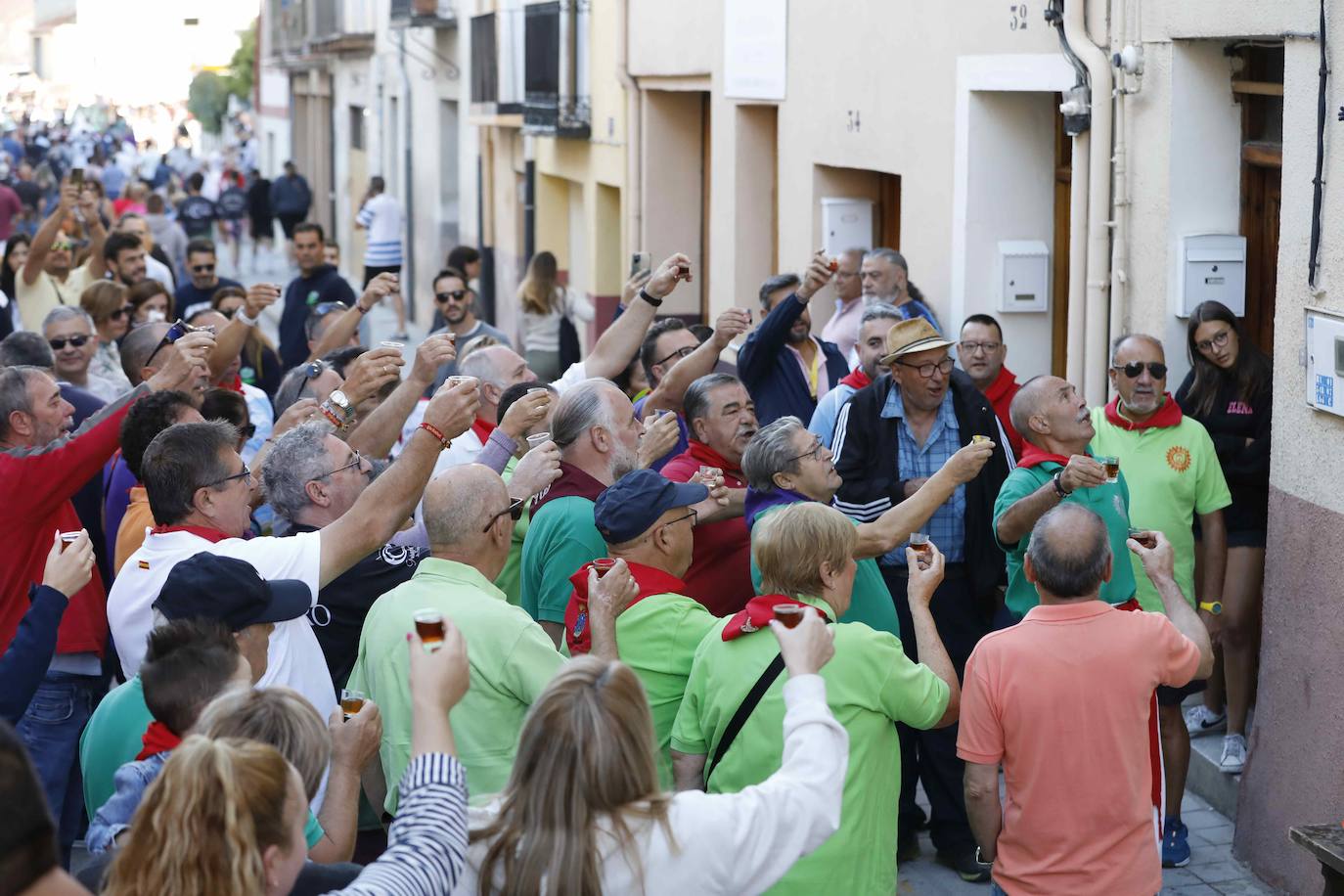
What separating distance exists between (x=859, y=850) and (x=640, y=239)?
419 inches

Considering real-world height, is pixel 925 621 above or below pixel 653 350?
below

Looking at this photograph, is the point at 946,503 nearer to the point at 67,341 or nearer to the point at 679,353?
the point at 679,353

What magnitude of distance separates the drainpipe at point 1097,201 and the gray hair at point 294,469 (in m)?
3.78

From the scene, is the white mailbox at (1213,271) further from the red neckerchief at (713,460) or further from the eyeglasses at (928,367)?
the red neckerchief at (713,460)

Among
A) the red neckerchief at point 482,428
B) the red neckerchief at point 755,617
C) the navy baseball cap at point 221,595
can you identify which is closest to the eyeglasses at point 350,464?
the navy baseball cap at point 221,595

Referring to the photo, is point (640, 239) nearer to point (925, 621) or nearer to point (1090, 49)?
point (1090, 49)

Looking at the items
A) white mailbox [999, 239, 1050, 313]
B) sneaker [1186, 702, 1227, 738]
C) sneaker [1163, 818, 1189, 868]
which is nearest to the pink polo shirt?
sneaker [1163, 818, 1189, 868]

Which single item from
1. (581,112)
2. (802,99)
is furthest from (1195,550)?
(581,112)

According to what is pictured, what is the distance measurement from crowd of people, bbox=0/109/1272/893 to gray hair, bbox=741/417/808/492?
0.02 metres

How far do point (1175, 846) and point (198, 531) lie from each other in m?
3.58

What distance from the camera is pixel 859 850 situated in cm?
407

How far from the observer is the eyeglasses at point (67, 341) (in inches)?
300

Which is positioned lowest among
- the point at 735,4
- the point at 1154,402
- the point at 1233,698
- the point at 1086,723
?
the point at 1233,698

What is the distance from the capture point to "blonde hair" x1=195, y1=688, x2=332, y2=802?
10.0 feet
